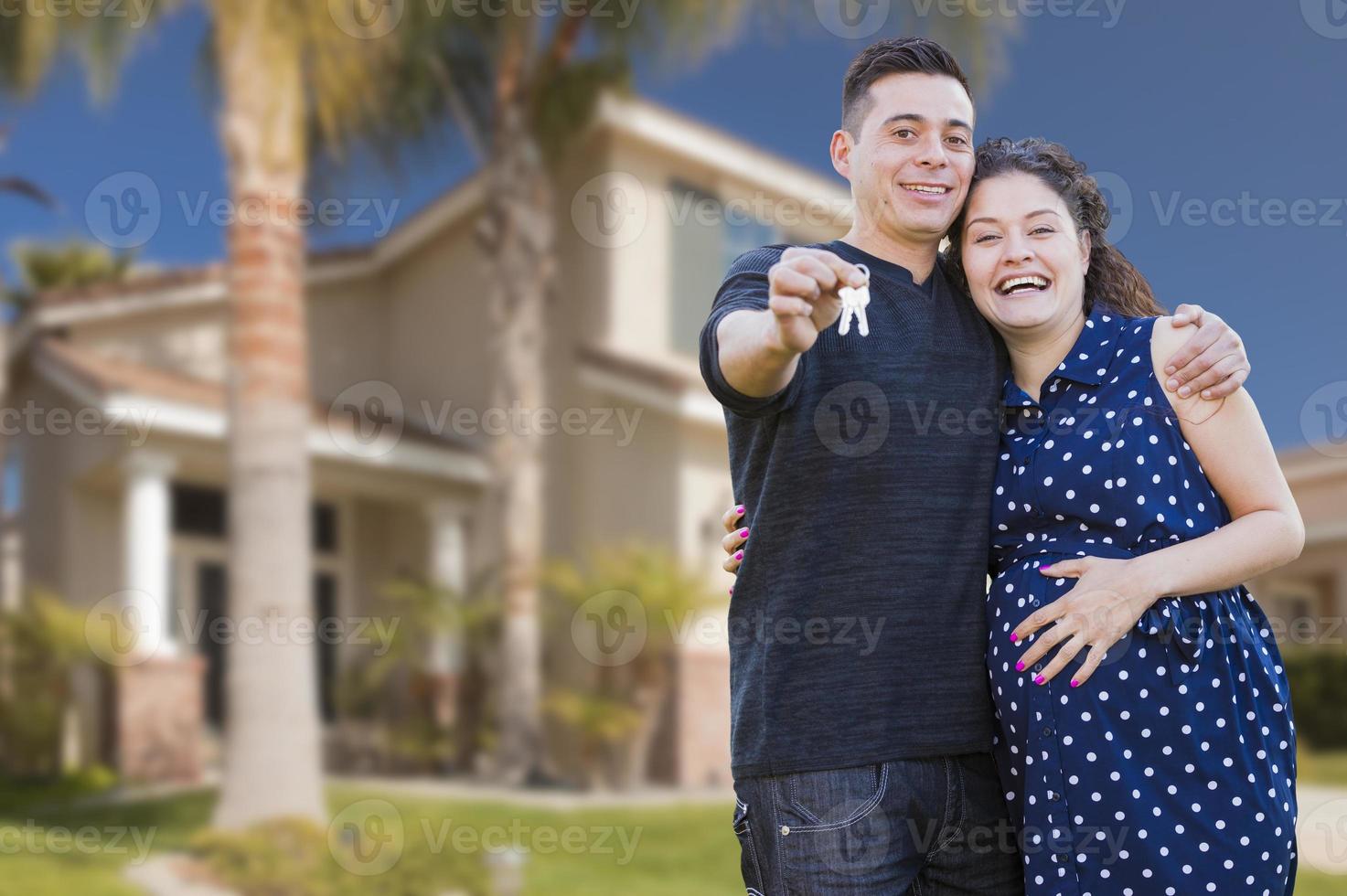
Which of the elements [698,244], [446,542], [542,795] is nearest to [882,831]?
[542,795]

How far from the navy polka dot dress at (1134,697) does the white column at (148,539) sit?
11596mm

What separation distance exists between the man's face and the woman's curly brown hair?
107 millimetres

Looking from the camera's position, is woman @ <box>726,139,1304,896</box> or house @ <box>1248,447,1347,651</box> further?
house @ <box>1248,447,1347,651</box>

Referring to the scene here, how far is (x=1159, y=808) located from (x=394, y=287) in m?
16.5

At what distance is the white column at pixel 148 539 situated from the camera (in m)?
12.5

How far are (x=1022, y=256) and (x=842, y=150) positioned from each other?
0.41 m

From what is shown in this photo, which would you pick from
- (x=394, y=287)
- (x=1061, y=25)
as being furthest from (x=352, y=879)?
(x=1061, y=25)

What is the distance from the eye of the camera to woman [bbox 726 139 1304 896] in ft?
6.91

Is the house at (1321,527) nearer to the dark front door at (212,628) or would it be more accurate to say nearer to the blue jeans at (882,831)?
the dark front door at (212,628)

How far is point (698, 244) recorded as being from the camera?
49.5 ft

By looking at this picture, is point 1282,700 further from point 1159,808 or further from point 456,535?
point 456,535

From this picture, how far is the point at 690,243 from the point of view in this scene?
15047mm

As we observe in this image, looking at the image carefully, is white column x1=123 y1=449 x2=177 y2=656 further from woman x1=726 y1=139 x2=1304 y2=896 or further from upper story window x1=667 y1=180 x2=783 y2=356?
woman x1=726 y1=139 x2=1304 y2=896

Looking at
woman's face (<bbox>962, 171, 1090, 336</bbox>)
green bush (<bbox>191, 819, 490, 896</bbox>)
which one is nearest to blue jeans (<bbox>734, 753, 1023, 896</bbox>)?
woman's face (<bbox>962, 171, 1090, 336</bbox>)
